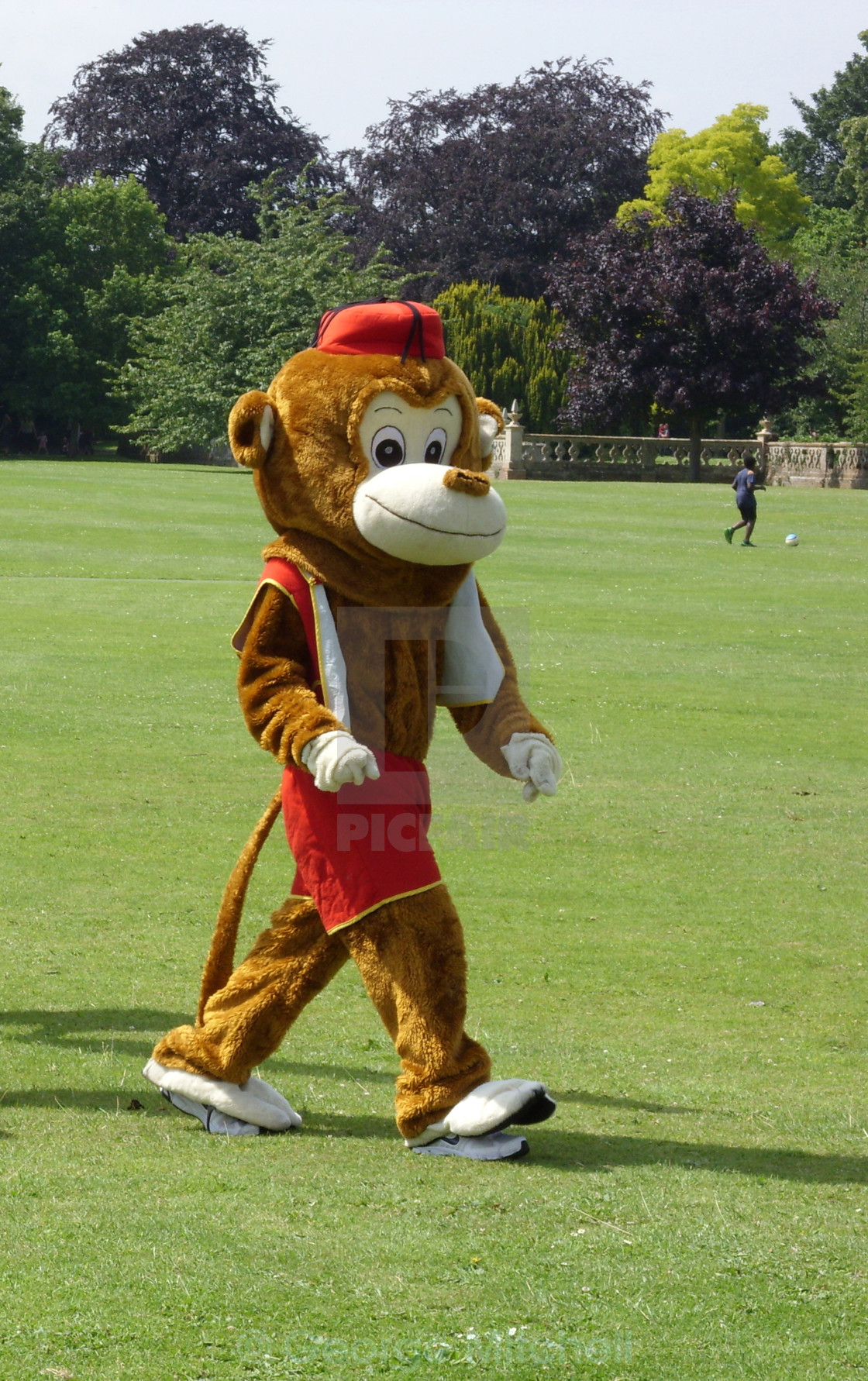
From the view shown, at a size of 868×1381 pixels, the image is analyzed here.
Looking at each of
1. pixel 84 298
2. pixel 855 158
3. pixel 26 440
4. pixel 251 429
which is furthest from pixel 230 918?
pixel 855 158

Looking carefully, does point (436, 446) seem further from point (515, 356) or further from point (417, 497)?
point (515, 356)

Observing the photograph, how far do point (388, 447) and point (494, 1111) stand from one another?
75.2 inches

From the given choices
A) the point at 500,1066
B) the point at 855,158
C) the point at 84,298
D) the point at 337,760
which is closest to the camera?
the point at 337,760

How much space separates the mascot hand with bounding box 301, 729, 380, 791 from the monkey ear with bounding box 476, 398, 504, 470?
1200 millimetres

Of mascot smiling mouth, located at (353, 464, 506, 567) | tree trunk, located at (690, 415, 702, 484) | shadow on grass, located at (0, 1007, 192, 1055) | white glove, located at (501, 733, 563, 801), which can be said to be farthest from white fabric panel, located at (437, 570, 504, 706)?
tree trunk, located at (690, 415, 702, 484)

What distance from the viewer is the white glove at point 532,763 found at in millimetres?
5102

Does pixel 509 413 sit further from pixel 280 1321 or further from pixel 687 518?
pixel 280 1321

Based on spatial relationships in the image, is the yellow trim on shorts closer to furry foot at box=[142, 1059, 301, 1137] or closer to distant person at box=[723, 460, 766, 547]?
furry foot at box=[142, 1059, 301, 1137]

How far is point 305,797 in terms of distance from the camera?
495 centimetres

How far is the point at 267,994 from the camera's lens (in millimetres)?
4988

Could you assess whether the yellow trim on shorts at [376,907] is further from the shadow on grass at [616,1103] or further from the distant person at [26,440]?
the distant person at [26,440]

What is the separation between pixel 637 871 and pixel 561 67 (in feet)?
231

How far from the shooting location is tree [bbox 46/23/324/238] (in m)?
73.9

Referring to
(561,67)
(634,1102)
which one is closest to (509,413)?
(561,67)
